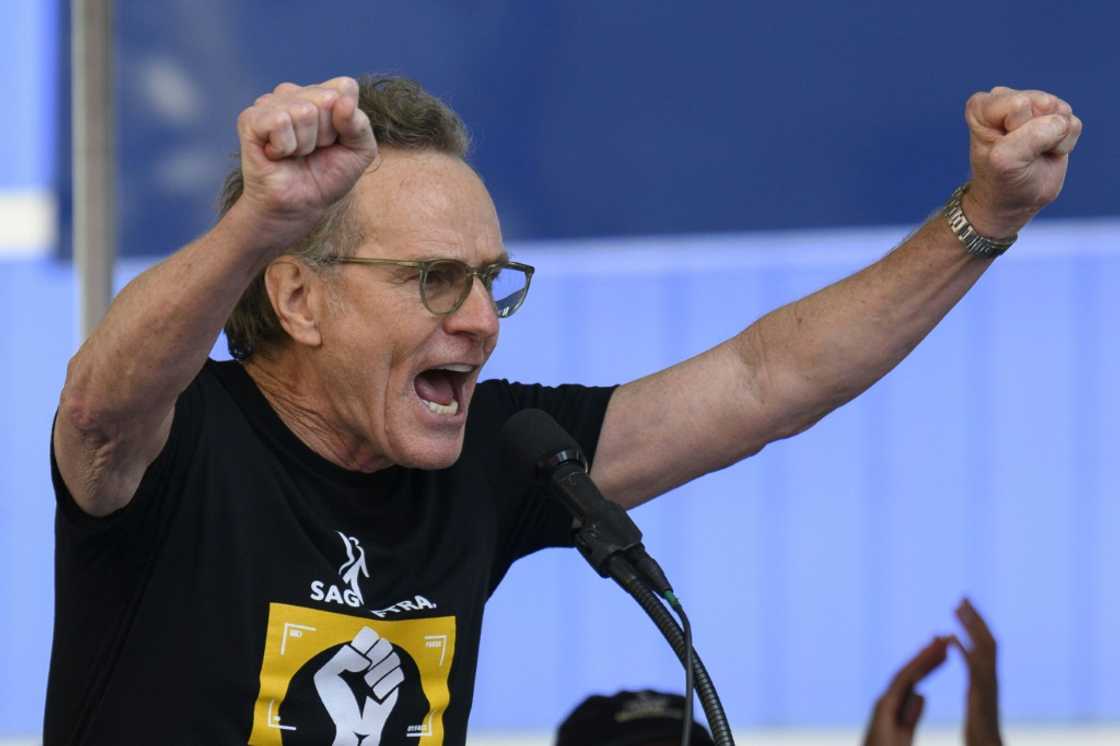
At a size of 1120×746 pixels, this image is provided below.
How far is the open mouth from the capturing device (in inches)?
88.7

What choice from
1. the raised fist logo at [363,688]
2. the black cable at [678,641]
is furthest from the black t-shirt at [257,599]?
the black cable at [678,641]

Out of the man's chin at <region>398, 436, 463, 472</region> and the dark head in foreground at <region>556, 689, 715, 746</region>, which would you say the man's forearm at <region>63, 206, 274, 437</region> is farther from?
the dark head in foreground at <region>556, 689, 715, 746</region>

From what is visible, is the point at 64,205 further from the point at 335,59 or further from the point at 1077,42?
the point at 1077,42

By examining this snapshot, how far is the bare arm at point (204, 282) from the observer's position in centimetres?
167

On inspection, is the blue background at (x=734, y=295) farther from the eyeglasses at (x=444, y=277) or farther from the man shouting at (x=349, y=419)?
the eyeglasses at (x=444, y=277)

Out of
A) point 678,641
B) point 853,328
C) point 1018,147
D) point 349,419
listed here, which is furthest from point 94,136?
point 678,641

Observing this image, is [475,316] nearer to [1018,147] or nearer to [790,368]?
[790,368]

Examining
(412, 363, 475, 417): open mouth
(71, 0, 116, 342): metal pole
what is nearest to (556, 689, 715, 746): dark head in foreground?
(412, 363, 475, 417): open mouth

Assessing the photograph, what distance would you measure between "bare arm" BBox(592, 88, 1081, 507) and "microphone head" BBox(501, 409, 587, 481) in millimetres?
558

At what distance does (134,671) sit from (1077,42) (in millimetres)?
2578

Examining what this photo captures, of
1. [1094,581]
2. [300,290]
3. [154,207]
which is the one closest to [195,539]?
[300,290]

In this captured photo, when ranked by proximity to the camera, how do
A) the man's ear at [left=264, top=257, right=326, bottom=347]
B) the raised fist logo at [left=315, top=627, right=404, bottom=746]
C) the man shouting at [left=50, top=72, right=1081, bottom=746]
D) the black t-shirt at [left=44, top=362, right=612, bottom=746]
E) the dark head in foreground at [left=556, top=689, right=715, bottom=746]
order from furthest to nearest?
the dark head in foreground at [left=556, top=689, right=715, bottom=746], the man's ear at [left=264, top=257, right=326, bottom=347], the raised fist logo at [left=315, top=627, right=404, bottom=746], the black t-shirt at [left=44, top=362, right=612, bottom=746], the man shouting at [left=50, top=72, right=1081, bottom=746]

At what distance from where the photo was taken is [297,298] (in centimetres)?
228

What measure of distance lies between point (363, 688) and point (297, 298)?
0.58 m
